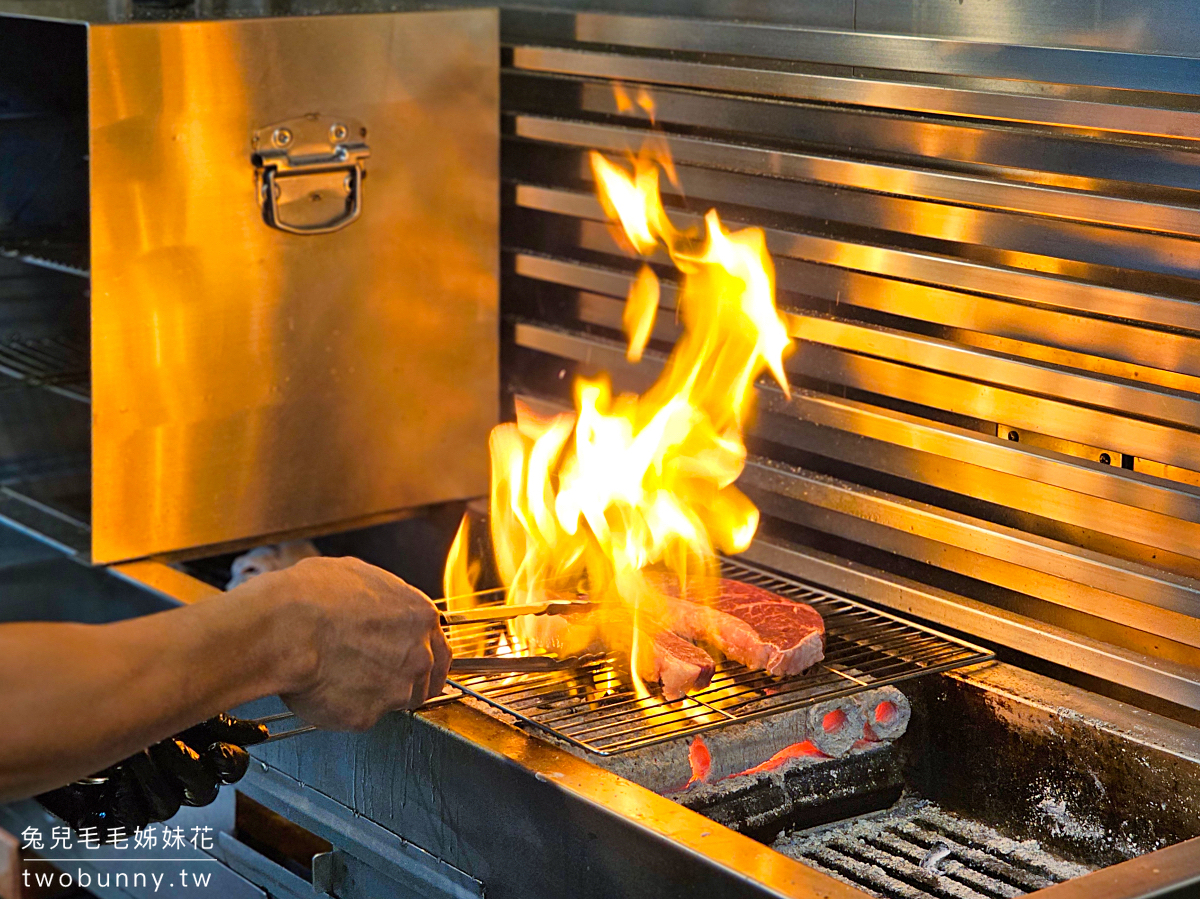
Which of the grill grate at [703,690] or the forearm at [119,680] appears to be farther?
the grill grate at [703,690]

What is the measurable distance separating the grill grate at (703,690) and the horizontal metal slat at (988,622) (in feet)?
0.14

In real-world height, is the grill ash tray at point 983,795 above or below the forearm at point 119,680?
below

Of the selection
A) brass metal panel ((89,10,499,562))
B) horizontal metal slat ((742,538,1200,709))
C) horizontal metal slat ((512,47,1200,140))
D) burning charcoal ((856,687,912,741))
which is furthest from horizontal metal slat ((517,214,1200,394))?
brass metal panel ((89,10,499,562))

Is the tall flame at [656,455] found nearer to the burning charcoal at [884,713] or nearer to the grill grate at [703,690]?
the grill grate at [703,690]

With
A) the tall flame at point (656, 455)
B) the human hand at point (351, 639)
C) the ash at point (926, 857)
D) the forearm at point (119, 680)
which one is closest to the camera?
the forearm at point (119, 680)

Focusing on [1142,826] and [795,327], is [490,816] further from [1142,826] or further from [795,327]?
[795,327]

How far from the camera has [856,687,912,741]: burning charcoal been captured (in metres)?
2.03

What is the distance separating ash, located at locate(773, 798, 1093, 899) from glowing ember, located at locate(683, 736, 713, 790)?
0.13 meters

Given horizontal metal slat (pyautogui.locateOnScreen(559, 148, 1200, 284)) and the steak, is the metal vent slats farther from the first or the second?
the steak

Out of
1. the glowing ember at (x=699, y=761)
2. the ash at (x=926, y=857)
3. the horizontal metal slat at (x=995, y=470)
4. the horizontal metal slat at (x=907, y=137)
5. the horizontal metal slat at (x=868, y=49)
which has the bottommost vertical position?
the ash at (x=926, y=857)

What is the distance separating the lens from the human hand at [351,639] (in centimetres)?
173

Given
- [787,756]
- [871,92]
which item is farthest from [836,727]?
[871,92]

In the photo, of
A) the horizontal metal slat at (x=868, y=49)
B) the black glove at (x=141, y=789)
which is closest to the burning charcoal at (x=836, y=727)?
the black glove at (x=141, y=789)

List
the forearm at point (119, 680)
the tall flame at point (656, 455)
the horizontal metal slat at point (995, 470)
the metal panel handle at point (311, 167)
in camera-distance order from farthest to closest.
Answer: the metal panel handle at point (311, 167)
the tall flame at point (656, 455)
the horizontal metal slat at point (995, 470)
the forearm at point (119, 680)
